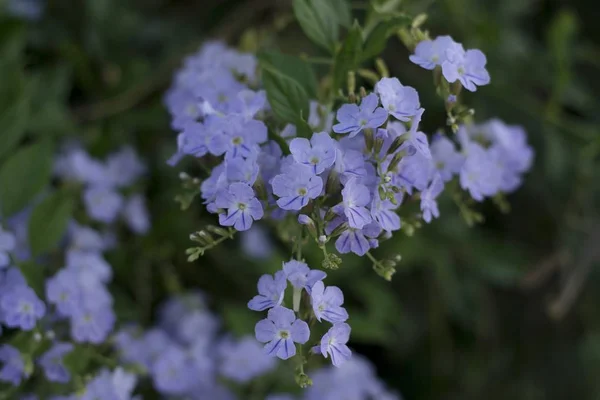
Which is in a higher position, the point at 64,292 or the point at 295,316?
the point at 295,316

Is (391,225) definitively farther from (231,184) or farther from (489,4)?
(489,4)

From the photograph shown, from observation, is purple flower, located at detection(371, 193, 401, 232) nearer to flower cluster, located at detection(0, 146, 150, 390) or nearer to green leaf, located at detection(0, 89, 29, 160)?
flower cluster, located at detection(0, 146, 150, 390)

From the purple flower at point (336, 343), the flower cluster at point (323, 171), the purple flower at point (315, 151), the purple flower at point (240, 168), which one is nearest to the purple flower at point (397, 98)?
the flower cluster at point (323, 171)

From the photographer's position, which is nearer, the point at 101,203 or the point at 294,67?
the point at 294,67

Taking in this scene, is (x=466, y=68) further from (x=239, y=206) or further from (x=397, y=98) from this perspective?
(x=239, y=206)

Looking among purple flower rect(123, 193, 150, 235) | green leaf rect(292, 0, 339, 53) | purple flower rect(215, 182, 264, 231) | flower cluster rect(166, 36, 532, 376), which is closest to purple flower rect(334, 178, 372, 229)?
flower cluster rect(166, 36, 532, 376)

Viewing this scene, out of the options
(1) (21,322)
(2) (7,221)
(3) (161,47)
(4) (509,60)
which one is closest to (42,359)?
(1) (21,322)

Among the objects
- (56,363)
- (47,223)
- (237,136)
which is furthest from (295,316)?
(47,223)
